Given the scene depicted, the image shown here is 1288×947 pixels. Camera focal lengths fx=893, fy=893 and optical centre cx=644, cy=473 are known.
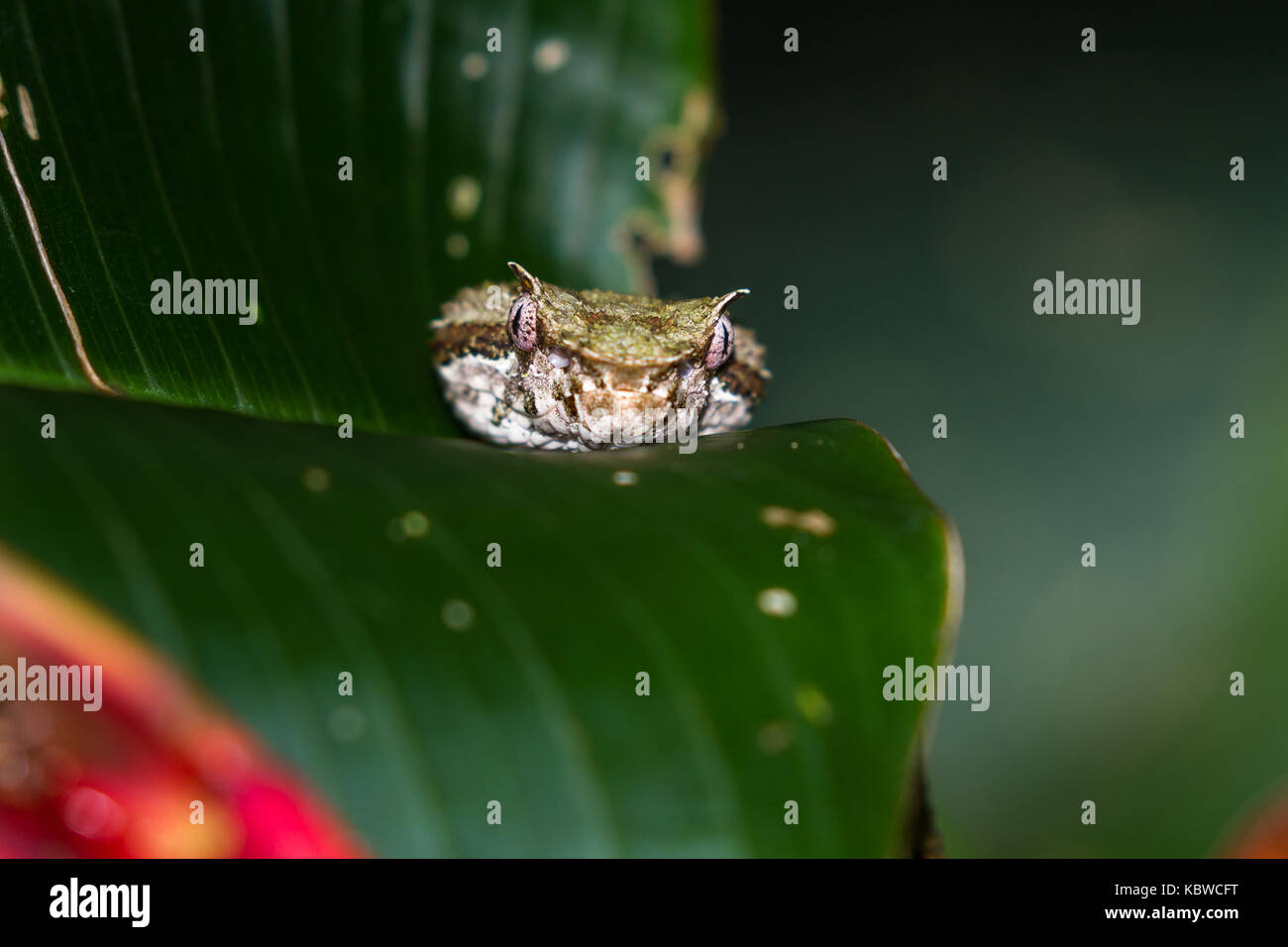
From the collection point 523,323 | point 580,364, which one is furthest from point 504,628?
point 523,323

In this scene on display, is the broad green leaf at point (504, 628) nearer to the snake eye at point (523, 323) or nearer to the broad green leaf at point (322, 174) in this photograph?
the broad green leaf at point (322, 174)

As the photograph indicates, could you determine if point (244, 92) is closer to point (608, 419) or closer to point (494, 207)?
point (494, 207)

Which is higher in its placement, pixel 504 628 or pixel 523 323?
pixel 523 323

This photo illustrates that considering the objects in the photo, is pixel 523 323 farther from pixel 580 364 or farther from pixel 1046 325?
pixel 1046 325

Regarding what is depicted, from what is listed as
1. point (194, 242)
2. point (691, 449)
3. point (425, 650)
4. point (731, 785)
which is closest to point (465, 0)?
point (194, 242)

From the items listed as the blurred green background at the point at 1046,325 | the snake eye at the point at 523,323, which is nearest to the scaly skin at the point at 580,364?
the snake eye at the point at 523,323
